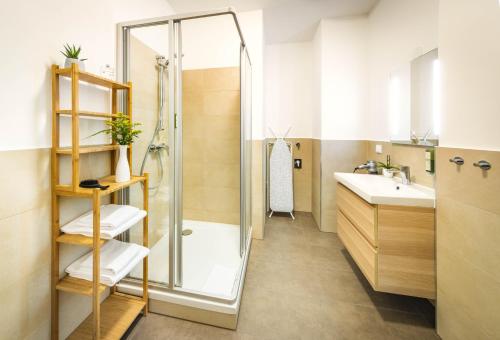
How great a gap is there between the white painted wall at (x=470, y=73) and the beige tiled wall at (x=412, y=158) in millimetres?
405

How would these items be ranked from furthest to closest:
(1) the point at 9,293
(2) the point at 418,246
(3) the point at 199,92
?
(3) the point at 199,92 < (2) the point at 418,246 < (1) the point at 9,293

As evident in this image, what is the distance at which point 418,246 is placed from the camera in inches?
51.6

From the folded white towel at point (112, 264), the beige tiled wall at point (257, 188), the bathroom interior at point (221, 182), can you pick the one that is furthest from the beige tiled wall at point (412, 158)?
the folded white towel at point (112, 264)

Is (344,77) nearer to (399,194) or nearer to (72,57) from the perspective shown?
(399,194)

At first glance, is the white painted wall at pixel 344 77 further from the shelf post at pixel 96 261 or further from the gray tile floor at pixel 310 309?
the shelf post at pixel 96 261

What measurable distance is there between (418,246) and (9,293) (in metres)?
2.10

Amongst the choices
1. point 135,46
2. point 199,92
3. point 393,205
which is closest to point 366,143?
point 393,205

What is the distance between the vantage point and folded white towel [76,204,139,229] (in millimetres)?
1075

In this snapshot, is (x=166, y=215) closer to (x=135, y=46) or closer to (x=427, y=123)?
(x=135, y=46)

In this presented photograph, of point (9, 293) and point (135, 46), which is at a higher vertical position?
point (135, 46)

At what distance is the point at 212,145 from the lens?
8.38 ft

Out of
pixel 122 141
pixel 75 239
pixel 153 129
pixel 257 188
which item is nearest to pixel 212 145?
pixel 257 188

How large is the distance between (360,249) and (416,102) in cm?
129

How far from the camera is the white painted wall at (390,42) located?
5.25ft
